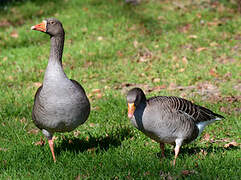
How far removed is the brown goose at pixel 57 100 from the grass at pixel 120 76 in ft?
1.85

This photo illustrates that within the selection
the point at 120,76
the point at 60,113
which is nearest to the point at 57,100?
the point at 60,113

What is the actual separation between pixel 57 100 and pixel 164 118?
1434 mm

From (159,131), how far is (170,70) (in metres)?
4.98

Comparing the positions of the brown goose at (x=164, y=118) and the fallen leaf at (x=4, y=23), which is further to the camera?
the fallen leaf at (x=4, y=23)

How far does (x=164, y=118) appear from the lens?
5.01 meters

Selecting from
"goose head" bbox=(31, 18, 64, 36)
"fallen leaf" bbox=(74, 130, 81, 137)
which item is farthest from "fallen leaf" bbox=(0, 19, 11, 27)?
"goose head" bbox=(31, 18, 64, 36)

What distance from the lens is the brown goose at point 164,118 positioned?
16.3 feet

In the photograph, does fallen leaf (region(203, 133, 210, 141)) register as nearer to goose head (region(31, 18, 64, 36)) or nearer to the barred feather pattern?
the barred feather pattern

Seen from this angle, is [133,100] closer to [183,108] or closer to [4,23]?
[183,108]

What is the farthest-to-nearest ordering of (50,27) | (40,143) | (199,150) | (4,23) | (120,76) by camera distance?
(4,23) < (120,76) < (40,143) < (199,150) < (50,27)

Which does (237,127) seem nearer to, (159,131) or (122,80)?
(159,131)

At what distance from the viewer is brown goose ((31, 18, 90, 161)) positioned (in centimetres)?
514

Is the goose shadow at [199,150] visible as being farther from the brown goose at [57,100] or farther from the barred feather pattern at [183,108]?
the brown goose at [57,100]

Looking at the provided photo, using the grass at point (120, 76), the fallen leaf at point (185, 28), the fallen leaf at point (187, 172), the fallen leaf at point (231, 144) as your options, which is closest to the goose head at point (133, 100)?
the grass at point (120, 76)
